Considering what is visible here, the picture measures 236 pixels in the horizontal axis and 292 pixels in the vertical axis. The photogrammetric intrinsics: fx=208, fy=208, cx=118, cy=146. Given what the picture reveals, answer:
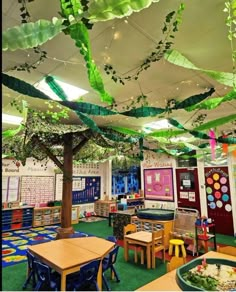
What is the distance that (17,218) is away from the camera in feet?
24.0

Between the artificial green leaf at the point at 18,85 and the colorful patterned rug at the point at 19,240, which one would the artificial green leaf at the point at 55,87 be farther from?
the colorful patterned rug at the point at 19,240

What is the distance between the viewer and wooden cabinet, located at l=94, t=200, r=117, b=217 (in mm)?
9401

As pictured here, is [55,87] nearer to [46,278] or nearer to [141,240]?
[46,278]

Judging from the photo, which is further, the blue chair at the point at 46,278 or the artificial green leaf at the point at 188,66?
the blue chair at the point at 46,278

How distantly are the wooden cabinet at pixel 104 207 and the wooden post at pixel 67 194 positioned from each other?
4.86 m

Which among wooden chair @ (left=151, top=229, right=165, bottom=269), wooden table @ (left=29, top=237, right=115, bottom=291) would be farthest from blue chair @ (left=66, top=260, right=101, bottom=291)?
wooden chair @ (left=151, top=229, right=165, bottom=269)

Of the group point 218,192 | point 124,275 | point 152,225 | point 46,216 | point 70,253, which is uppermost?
point 218,192

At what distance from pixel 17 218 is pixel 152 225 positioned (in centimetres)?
487

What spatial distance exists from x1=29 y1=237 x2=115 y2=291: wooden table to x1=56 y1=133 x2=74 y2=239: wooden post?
0.63 m

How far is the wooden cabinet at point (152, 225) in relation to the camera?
5.01 metres

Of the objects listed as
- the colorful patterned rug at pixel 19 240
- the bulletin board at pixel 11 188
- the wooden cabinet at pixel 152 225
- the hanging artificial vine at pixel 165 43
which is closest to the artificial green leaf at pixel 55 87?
the hanging artificial vine at pixel 165 43

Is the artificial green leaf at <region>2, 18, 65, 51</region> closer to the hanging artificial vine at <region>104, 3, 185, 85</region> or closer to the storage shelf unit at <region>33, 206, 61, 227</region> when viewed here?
the hanging artificial vine at <region>104, 3, 185, 85</region>

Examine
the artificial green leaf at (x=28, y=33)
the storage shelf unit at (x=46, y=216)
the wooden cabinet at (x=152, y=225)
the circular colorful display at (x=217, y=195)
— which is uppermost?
the artificial green leaf at (x=28, y=33)

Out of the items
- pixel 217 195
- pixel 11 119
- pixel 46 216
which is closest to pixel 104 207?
pixel 46 216
